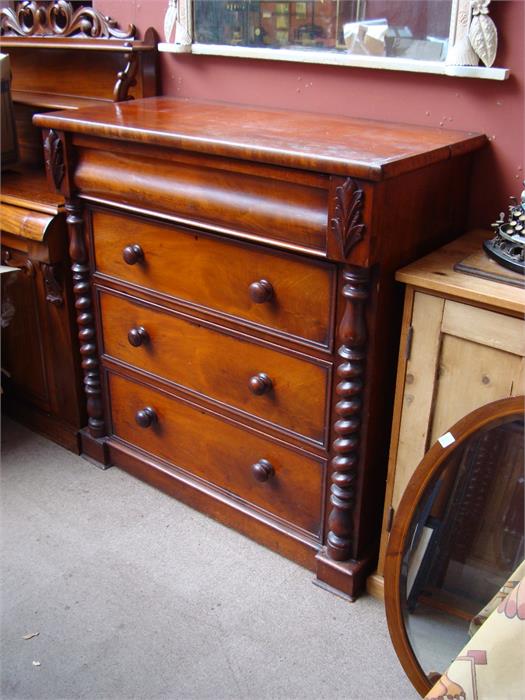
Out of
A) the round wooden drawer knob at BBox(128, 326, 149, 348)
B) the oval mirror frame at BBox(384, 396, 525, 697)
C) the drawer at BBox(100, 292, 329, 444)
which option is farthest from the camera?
the round wooden drawer knob at BBox(128, 326, 149, 348)

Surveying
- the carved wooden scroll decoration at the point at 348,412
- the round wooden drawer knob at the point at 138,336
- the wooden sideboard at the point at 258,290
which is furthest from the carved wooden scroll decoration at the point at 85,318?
the carved wooden scroll decoration at the point at 348,412

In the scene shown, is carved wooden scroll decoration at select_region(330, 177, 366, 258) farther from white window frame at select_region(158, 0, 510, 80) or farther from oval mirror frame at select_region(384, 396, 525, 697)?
white window frame at select_region(158, 0, 510, 80)

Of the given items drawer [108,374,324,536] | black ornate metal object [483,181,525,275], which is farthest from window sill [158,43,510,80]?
drawer [108,374,324,536]

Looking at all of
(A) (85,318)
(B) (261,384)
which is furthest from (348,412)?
(A) (85,318)

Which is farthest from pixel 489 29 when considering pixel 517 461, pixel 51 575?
pixel 51 575

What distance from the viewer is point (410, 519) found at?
143cm

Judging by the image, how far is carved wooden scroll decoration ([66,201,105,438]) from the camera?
6.38 feet

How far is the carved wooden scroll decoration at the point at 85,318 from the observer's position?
6.38 ft

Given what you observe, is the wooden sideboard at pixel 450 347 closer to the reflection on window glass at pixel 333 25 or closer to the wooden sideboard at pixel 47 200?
the reflection on window glass at pixel 333 25

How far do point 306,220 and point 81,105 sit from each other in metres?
1.14

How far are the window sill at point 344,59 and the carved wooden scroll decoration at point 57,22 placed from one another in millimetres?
211

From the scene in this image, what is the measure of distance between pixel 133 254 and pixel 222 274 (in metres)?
0.27

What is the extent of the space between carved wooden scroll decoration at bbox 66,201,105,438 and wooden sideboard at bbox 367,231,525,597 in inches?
36.7

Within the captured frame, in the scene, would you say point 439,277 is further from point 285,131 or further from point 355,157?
point 285,131
